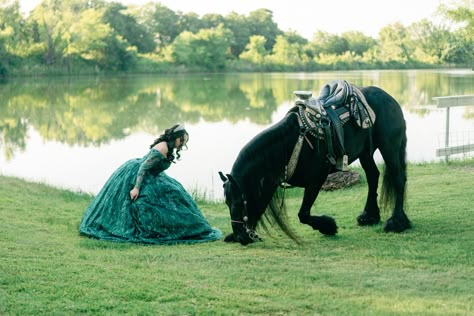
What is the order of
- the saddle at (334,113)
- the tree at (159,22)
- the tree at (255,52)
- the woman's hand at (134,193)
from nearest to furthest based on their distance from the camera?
the saddle at (334,113)
the woman's hand at (134,193)
the tree at (255,52)
the tree at (159,22)

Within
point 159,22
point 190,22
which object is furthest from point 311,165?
point 190,22

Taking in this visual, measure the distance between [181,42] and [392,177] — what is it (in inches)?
2616

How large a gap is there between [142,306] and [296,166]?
8.76 ft

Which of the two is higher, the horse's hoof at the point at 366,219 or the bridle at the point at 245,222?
the bridle at the point at 245,222

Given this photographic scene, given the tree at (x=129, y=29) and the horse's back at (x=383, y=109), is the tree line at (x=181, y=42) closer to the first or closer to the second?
the tree at (x=129, y=29)

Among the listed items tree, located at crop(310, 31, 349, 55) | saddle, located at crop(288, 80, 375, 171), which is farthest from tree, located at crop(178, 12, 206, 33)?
saddle, located at crop(288, 80, 375, 171)

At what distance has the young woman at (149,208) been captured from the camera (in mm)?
6383

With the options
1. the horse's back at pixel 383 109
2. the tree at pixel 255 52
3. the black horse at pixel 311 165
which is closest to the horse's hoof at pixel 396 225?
the black horse at pixel 311 165

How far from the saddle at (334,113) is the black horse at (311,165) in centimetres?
1

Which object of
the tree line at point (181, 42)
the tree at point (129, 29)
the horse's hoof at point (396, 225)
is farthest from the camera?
the tree at point (129, 29)

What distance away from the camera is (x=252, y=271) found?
190 inches

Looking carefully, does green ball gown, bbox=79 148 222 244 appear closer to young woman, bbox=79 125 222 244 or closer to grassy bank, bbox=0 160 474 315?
young woman, bbox=79 125 222 244

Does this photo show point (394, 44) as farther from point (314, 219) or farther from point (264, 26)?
point (314, 219)

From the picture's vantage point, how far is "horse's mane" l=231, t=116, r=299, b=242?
5840mm
